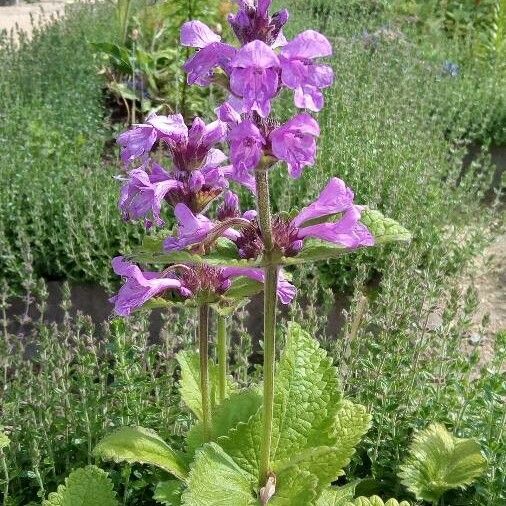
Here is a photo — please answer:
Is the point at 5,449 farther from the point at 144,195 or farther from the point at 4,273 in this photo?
the point at 4,273

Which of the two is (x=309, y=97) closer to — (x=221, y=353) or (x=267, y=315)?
(x=267, y=315)

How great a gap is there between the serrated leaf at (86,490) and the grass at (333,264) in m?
0.18

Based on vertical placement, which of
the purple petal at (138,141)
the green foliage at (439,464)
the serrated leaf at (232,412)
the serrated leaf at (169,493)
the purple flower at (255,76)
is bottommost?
the green foliage at (439,464)

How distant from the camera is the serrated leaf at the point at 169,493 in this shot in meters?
1.86

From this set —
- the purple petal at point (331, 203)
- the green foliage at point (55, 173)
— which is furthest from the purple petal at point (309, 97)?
the green foliage at point (55, 173)

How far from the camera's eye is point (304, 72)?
1232 mm

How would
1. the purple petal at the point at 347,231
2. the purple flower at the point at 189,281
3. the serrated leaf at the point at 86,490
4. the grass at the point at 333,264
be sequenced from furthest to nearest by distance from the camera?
the grass at the point at 333,264
the serrated leaf at the point at 86,490
the purple flower at the point at 189,281
the purple petal at the point at 347,231

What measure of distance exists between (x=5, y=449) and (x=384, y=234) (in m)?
1.59

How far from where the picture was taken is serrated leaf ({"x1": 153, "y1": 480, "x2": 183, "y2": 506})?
6.10ft

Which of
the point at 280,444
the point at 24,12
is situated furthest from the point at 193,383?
the point at 24,12

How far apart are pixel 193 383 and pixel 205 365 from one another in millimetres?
223

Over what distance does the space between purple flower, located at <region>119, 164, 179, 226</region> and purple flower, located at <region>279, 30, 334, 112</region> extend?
1.25 ft

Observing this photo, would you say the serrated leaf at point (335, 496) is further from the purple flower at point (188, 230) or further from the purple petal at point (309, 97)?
the purple petal at point (309, 97)

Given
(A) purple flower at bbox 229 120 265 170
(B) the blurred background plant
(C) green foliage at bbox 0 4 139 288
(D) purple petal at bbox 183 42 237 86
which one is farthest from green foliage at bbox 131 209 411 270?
(B) the blurred background plant
